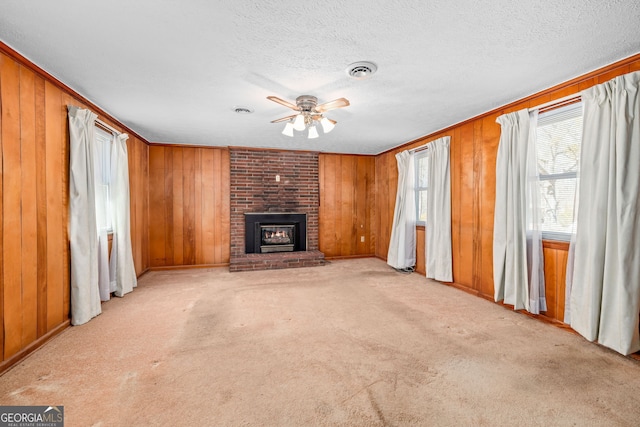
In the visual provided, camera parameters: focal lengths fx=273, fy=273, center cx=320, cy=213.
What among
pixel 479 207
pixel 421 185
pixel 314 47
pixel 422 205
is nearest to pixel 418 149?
pixel 421 185

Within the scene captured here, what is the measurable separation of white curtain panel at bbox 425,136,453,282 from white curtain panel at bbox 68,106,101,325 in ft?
14.5

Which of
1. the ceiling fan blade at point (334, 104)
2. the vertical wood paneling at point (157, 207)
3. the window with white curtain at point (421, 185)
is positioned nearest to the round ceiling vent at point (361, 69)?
the ceiling fan blade at point (334, 104)

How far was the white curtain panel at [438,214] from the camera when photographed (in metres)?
4.09

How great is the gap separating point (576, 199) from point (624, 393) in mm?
1552

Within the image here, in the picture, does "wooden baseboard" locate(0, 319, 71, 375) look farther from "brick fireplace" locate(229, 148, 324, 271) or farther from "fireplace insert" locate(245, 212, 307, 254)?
"fireplace insert" locate(245, 212, 307, 254)

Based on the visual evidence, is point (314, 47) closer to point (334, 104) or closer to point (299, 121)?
point (334, 104)

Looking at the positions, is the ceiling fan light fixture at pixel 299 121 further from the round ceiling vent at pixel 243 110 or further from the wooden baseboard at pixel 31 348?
the wooden baseboard at pixel 31 348

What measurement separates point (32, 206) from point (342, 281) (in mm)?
3600

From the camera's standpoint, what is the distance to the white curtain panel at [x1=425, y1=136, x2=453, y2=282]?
13.4 ft

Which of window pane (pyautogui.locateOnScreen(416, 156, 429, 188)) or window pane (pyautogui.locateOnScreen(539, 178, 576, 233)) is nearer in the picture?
window pane (pyautogui.locateOnScreen(539, 178, 576, 233))

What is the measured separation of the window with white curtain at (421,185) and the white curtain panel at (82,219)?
4676 mm

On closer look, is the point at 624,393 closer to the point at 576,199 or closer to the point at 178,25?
the point at 576,199

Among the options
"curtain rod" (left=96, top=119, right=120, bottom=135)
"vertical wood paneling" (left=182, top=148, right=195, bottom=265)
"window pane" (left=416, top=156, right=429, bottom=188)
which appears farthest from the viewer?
"vertical wood paneling" (left=182, top=148, right=195, bottom=265)

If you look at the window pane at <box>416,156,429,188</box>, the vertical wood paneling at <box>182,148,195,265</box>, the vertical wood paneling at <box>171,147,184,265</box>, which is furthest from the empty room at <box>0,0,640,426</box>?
the vertical wood paneling at <box>182,148,195,265</box>
